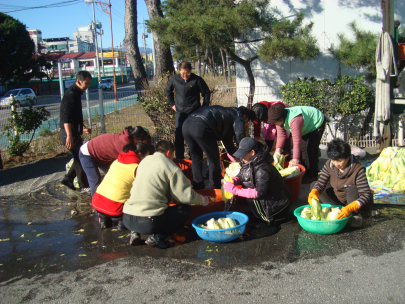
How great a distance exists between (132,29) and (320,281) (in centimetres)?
Answer: 936

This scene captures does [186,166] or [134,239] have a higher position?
[186,166]

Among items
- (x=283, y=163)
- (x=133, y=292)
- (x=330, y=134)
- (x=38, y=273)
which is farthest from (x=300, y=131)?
(x=330, y=134)

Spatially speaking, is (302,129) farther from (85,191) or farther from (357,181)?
(85,191)

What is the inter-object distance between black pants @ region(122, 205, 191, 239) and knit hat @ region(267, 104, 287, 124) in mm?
2013

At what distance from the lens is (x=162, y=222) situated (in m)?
3.77

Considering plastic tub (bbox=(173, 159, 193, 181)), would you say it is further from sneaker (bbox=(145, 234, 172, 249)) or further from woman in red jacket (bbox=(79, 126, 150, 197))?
sneaker (bbox=(145, 234, 172, 249))

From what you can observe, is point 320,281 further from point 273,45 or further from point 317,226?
point 273,45

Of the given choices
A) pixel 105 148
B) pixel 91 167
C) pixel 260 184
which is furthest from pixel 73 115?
pixel 260 184

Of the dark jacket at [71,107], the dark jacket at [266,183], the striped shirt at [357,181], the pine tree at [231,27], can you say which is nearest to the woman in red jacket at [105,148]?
the dark jacket at [71,107]

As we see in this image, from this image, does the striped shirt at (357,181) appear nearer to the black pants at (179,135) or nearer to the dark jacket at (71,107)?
the black pants at (179,135)

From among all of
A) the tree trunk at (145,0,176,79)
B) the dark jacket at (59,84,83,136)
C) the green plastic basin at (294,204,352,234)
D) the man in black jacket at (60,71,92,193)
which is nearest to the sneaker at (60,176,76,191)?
the man in black jacket at (60,71,92,193)

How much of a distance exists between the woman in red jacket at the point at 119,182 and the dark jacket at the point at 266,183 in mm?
1247

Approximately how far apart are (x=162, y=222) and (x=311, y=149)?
3071 mm

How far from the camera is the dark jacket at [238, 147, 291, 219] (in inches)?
155
